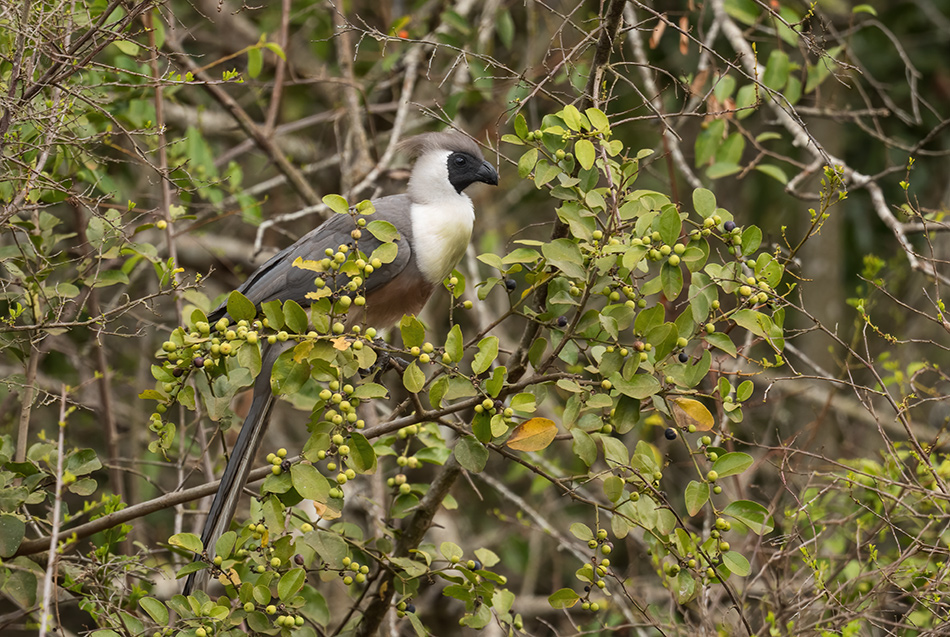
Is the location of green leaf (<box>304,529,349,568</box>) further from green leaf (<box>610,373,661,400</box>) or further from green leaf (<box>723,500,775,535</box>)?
green leaf (<box>723,500,775,535</box>)

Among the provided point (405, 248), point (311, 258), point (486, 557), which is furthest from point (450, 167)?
point (486, 557)

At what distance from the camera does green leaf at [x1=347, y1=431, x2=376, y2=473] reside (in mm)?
2000

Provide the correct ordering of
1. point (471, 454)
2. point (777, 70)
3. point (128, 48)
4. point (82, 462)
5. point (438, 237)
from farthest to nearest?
point (777, 70)
point (438, 237)
point (128, 48)
point (82, 462)
point (471, 454)

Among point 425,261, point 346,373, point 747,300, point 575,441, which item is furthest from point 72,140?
point 747,300

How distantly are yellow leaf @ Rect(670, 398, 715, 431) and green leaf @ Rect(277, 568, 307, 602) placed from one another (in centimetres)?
91

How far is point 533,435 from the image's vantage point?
2055mm

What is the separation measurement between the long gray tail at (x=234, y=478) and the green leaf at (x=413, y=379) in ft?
1.64

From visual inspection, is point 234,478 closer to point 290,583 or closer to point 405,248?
point 290,583

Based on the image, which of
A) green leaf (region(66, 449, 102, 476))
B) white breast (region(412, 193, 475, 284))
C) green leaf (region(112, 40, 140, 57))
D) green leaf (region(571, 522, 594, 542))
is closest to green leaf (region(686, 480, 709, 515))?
green leaf (region(571, 522, 594, 542))

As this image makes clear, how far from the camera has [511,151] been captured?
5508mm

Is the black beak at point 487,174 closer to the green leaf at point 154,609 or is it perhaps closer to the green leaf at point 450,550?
the green leaf at point 450,550

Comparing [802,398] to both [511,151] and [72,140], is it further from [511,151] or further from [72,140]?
[72,140]

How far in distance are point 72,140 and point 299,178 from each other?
1788mm

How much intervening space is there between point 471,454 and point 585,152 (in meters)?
0.74
